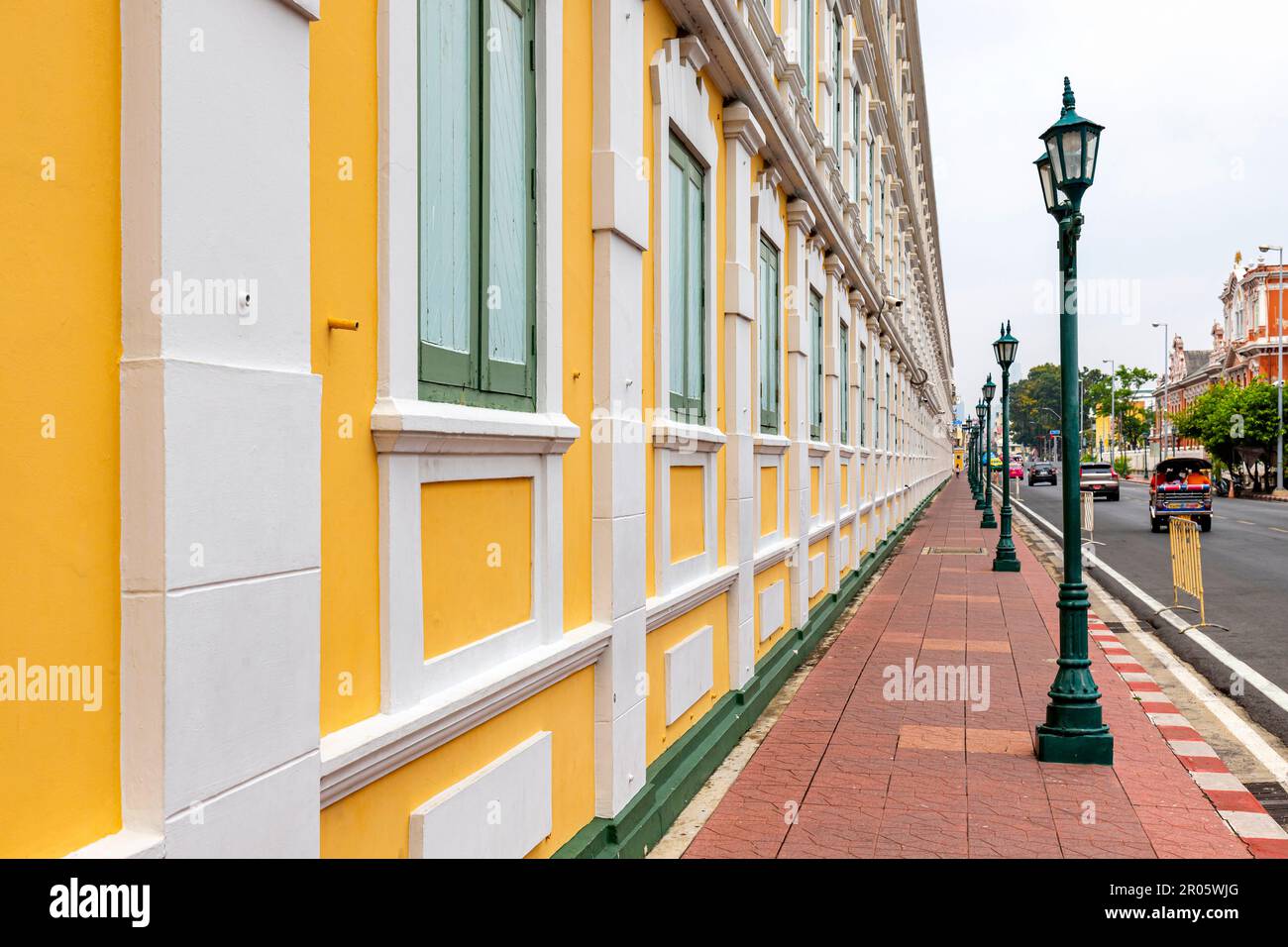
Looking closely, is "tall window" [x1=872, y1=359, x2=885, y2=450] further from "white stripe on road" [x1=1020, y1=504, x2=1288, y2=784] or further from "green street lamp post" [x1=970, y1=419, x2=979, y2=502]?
"green street lamp post" [x1=970, y1=419, x2=979, y2=502]

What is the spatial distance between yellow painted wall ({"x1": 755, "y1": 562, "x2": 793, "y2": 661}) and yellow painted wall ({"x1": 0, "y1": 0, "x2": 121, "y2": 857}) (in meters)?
7.07

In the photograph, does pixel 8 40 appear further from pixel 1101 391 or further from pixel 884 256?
pixel 1101 391

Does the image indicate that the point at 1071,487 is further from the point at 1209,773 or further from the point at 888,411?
the point at 888,411

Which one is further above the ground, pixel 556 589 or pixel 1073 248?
pixel 1073 248

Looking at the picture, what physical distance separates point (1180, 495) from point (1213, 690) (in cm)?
2065

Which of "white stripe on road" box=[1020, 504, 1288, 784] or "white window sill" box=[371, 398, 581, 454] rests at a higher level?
"white window sill" box=[371, 398, 581, 454]

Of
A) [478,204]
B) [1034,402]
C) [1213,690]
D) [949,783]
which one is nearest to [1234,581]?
[1213,690]

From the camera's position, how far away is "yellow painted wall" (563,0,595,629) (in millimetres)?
4805

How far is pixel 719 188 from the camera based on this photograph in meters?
7.92

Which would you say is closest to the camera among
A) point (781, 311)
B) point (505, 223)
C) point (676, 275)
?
point (505, 223)

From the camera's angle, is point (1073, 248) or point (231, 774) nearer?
point (231, 774)

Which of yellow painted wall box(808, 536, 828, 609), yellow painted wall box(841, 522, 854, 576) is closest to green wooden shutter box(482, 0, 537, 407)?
yellow painted wall box(808, 536, 828, 609)
